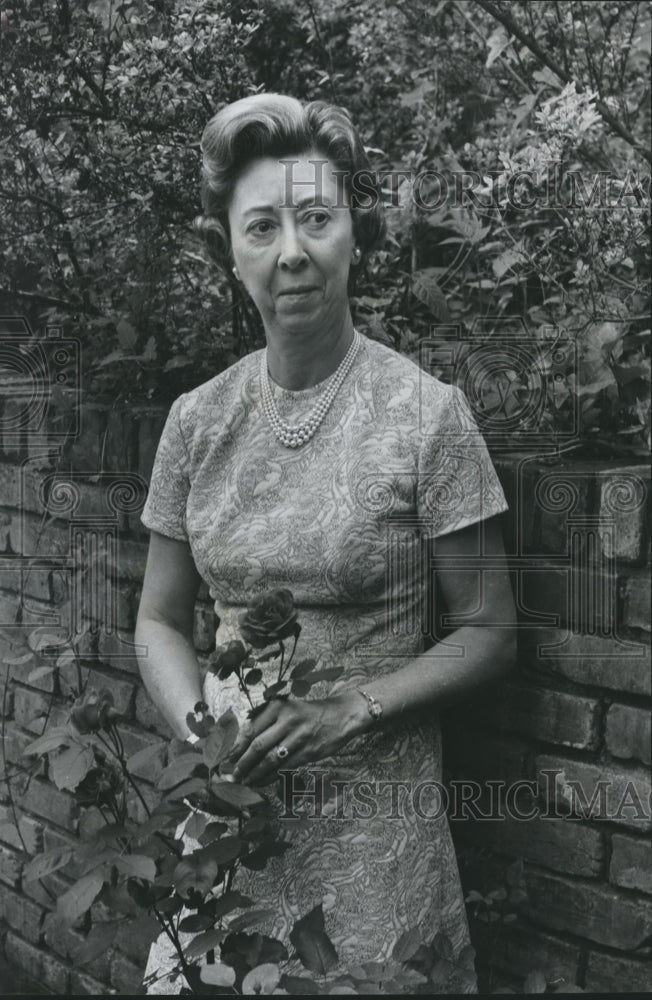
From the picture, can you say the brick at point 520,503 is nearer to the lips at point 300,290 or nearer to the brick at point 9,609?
the lips at point 300,290

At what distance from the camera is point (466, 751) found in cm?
199

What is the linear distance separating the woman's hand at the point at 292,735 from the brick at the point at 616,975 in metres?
0.56

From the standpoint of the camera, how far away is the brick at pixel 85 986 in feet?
8.44

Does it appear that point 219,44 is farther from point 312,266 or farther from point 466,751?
point 466,751

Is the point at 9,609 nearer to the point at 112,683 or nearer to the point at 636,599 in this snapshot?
the point at 112,683

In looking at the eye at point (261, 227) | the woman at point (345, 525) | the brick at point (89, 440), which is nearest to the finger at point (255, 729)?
the woman at point (345, 525)

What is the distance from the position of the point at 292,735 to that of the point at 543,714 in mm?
482

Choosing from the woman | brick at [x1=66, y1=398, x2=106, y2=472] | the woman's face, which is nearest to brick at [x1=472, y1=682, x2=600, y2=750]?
the woman

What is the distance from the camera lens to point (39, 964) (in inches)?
105

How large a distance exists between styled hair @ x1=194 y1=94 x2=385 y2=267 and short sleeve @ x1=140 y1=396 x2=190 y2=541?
380 mm

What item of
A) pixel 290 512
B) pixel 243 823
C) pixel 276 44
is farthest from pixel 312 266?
pixel 276 44

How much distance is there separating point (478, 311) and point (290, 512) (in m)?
0.86

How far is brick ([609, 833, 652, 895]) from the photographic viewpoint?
5.73ft

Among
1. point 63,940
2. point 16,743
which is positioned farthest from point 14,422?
point 63,940
